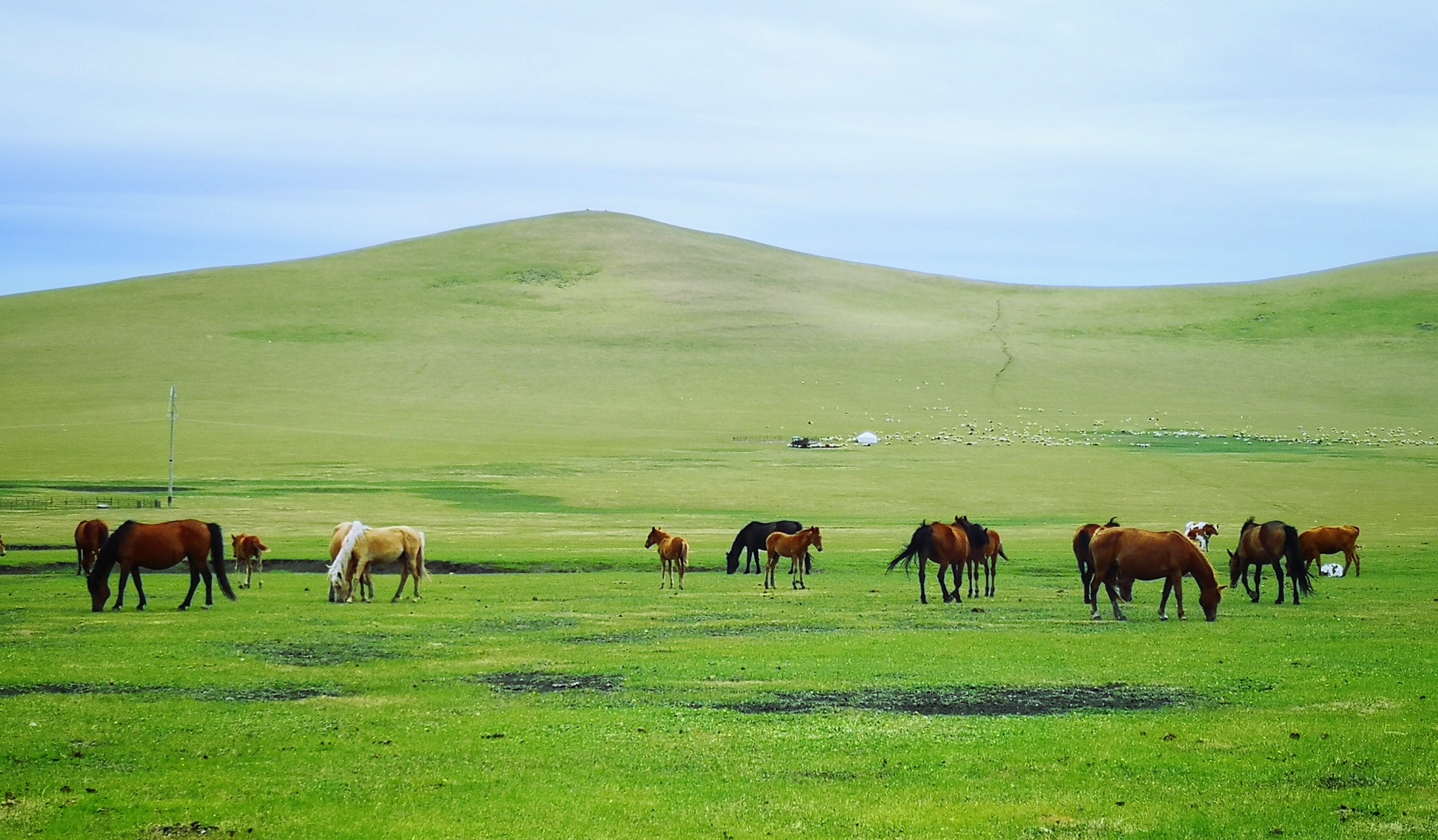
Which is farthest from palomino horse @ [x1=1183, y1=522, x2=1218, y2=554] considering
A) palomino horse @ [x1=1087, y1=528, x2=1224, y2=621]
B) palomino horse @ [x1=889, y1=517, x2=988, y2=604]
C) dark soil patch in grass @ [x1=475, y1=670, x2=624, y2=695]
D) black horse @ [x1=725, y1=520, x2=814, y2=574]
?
dark soil patch in grass @ [x1=475, y1=670, x2=624, y2=695]

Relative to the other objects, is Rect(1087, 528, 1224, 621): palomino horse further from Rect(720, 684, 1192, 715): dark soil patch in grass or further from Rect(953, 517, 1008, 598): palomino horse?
Rect(720, 684, 1192, 715): dark soil patch in grass

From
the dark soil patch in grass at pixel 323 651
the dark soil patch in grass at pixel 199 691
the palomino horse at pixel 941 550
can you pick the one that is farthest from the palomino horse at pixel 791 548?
the dark soil patch in grass at pixel 199 691

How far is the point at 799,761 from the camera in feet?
35.6

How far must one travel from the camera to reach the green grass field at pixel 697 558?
10016 millimetres

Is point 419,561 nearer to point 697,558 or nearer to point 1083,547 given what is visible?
point 697,558

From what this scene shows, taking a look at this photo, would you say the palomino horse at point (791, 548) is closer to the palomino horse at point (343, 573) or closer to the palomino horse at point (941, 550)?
the palomino horse at point (941, 550)

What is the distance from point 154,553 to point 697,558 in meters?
14.1

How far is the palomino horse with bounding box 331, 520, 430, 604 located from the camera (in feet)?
75.7

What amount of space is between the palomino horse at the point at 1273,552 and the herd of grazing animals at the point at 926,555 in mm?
19

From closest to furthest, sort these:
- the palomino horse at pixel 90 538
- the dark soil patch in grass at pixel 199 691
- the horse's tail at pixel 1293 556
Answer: the dark soil patch in grass at pixel 199 691
the horse's tail at pixel 1293 556
the palomino horse at pixel 90 538

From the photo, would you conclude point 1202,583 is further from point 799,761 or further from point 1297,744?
point 799,761

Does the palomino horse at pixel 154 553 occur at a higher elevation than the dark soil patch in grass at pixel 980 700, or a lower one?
higher

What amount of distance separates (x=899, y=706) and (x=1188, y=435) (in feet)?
209

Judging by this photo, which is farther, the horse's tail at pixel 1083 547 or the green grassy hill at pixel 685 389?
the green grassy hill at pixel 685 389
